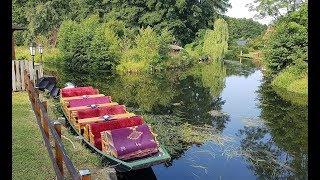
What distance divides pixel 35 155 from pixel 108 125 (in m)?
2.80

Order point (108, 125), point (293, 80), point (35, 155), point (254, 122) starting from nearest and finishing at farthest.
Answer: point (35, 155) < point (108, 125) < point (254, 122) < point (293, 80)

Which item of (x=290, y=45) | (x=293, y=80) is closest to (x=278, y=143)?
(x=293, y=80)

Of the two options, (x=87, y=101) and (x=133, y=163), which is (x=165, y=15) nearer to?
(x=87, y=101)

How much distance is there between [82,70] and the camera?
32.8 m

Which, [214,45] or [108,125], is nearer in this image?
[108,125]

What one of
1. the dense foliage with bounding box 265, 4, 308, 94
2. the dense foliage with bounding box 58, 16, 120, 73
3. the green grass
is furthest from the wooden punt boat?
the dense foliage with bounding box 58, 16, 120, 73

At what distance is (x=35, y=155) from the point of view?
690 centimetres

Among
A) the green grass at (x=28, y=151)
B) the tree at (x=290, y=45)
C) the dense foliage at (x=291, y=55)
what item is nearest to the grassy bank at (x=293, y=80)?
the dense foliage at (x=291, y=55)

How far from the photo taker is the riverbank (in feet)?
20.2

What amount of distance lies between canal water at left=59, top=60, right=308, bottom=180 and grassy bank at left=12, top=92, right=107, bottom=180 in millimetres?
1602

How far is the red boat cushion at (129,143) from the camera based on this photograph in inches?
326

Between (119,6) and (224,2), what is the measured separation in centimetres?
2094

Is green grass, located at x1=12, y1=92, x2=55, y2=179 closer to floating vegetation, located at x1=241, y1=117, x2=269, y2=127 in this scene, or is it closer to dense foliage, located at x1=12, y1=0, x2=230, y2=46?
floating vegetation, located at x1=241, y1=117, x2=269, y2=127

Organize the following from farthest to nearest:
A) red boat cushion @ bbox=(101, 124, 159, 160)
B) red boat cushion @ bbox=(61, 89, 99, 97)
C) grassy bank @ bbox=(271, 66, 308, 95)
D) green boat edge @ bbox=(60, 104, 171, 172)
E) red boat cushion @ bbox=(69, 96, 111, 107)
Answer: grassy bank @ bbox=(271, 66, 308, 95) → red boat cushion @ bbox=(61, 89, 99, 97) → red boat cushion @ bbox=(69, 96, 111, 107) → red boat cushion @ bbox=(101, 124, 159, 160) → green boat edge @ bbox=(60, 104, 171, 172)
